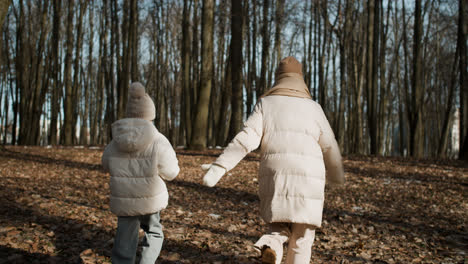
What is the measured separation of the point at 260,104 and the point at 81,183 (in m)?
6.40

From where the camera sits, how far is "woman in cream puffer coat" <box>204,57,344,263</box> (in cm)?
280

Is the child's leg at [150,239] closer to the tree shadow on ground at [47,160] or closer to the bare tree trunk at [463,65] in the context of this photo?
the tree shadow on ground at [47,160]

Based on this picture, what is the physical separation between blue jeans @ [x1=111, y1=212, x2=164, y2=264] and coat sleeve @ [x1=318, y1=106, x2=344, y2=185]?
1.49m

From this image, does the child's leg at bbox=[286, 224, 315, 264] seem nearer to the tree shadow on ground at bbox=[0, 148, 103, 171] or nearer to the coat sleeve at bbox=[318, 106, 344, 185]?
the coat sleeve at bbox=[318, 106, 344, 185]

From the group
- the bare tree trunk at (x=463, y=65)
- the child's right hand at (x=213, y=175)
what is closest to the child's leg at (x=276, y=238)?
the child's right hand at (x=213, y=175)

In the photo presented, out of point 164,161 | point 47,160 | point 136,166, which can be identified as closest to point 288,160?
point 164,161

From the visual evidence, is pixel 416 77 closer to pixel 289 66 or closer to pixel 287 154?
pixel 289 66

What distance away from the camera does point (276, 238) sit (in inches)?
110

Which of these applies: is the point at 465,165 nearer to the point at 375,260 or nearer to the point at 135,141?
the point at 375,260

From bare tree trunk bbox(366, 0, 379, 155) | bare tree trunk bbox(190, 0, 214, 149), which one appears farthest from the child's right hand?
bare tree trunk bbox(366, 0, 379, 155)

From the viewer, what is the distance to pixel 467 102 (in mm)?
15625

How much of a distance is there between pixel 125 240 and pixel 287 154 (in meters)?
1.53

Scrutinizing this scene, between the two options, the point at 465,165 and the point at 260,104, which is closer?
the point at 260,104

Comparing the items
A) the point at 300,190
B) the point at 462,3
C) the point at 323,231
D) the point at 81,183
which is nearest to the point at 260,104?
the point at 300,190
